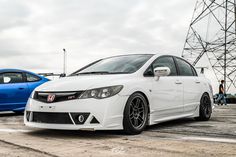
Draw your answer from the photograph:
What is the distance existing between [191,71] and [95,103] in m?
3.21

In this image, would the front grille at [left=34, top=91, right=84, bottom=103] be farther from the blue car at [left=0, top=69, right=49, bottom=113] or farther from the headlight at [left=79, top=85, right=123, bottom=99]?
the blue car at [left=0, top=69, right=49, bottom=113]

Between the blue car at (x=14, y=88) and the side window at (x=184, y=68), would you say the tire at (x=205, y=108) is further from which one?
the blue car at (x=14, y=88)

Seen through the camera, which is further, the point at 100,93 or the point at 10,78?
the point at 10,78

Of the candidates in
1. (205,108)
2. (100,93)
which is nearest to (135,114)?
(100,93)

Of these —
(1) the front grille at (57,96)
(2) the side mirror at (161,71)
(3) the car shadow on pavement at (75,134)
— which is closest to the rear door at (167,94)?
(2) the side mirror at (161,71)

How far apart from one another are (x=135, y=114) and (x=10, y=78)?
5152 mm

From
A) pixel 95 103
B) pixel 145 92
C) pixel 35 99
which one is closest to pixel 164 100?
pixel 145 92

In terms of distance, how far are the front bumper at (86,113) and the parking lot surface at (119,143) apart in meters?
0.18

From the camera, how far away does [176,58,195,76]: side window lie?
7.52 metres

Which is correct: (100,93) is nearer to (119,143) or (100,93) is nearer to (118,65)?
(119,143)

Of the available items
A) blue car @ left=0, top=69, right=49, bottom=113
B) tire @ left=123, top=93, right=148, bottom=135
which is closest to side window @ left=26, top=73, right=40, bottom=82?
blue car @ left=0, top=69, right=49, bottom=113

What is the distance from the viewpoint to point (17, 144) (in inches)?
191

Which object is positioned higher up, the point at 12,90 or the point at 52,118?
the point at 12,90

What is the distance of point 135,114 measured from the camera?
5.89 metres
